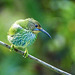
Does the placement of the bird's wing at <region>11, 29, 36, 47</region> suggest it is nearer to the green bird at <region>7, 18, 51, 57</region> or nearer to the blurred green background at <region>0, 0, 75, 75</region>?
the green bird at <region>7, 18, 51, 57</region>

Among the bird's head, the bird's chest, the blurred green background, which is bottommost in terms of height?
the blurred green background

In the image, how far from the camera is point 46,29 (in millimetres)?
4508


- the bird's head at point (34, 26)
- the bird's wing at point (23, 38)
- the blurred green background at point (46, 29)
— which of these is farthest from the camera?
the blurred green background at point (46, 29)

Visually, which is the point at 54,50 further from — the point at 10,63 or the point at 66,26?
the point at 10,63

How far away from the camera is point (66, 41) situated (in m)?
4.56

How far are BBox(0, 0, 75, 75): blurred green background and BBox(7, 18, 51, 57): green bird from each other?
72.3 inches

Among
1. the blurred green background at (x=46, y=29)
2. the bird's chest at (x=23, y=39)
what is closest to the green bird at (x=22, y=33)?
the bird's chest at (x=23, y=39)

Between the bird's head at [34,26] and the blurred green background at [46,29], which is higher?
the bird's head at [34,26]

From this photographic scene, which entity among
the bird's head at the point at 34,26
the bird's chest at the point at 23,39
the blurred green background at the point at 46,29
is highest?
the bird's head at the point at 34,26

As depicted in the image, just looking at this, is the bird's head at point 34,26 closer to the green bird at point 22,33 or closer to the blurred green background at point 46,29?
the green bird at point 22,33

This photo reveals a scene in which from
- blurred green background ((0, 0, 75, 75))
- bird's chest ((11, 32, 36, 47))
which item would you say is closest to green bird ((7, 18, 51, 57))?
bird's chest ((11, 32, 36, 47))

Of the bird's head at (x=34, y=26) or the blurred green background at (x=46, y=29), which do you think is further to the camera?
the blurred green background at (x=46, y=29)

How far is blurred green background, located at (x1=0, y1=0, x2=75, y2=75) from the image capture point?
14.4ft

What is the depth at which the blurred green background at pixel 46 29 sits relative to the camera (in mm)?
4402
